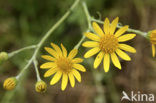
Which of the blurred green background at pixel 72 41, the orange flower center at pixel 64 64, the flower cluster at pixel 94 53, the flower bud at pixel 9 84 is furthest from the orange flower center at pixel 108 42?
the flower bud at pixel 9 84

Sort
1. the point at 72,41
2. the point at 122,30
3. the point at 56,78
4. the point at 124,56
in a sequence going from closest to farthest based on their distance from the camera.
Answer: the point at 122,30 → the point at 124,56 → the point at 56,78 → the point at 72,41

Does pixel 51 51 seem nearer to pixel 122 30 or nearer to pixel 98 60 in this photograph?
pixel 98 60

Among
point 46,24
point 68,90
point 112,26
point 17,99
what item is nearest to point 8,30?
point 46,24

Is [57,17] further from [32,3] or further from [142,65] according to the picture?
[142,65]

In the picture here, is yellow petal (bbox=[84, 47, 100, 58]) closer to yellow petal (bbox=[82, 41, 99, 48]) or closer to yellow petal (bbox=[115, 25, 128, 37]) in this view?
yellow petal (bbox=[82, 41, 99, 48])

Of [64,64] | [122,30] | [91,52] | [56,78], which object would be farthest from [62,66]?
[122,30]

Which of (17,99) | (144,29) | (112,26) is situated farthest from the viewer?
(144,29)
